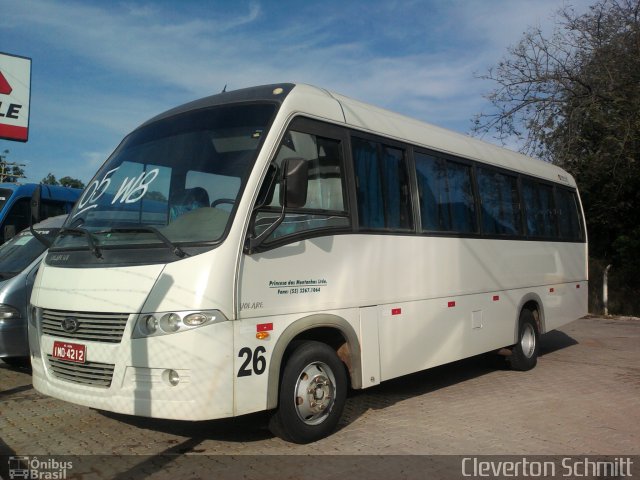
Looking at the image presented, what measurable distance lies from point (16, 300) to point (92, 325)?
10.5ft

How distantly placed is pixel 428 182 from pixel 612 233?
692 inches

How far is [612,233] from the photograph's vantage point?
21.8m

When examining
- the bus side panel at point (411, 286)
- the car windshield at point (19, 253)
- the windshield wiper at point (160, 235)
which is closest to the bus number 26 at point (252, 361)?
the bus side panel at point (411, 286)

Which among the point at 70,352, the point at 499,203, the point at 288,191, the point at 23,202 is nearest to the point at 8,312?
the point at 70,352

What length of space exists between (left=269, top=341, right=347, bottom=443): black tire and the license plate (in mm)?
1652

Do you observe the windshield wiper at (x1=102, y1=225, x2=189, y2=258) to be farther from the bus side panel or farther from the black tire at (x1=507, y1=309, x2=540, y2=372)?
the black tire at (x1=507, y1=309, x2=540, y2=372)

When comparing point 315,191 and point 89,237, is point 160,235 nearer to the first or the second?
point 89,237

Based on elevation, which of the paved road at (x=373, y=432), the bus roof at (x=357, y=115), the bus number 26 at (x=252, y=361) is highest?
the bus roof at (x=357, y=115)

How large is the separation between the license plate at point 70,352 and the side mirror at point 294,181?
205cm

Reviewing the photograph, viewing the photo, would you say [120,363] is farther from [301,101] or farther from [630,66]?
[630,66]

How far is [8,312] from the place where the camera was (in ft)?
23.9

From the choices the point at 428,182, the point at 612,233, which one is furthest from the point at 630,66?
the point at 428,182

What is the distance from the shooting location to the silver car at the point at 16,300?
23.7ft

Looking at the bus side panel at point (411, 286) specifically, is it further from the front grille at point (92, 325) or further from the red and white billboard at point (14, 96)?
the red and white billboard at point (14, 96)
